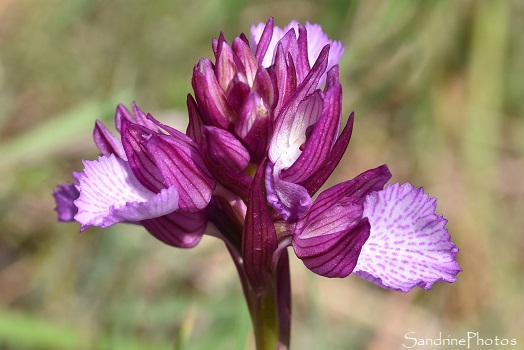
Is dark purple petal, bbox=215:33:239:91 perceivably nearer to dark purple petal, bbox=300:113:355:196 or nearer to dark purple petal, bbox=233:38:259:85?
dark purple petal, bbox=233:38:259:85

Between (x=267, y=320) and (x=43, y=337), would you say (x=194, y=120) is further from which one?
(x=43, y=337)

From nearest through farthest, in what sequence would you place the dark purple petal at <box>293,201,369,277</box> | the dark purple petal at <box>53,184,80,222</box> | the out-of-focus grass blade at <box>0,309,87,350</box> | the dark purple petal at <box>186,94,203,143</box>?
the dark purple petal at <box>293,201,369,277</box>, the dark purple petal at <box>186,94,203,143</box>, the dark purple petal at <box>53,184,80,222</box>, the out-of-focus grass blade at <box>0,309,87,350</box>

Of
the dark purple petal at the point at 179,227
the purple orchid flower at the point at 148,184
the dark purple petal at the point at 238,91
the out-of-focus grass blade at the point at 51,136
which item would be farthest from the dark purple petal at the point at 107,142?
the out-of-focus grass blade at the point at 51,136

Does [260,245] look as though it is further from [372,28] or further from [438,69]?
[438,69]

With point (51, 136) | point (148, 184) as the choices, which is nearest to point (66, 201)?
point (148, 184)

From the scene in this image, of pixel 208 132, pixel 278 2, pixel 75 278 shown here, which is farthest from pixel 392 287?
pixel 278 2

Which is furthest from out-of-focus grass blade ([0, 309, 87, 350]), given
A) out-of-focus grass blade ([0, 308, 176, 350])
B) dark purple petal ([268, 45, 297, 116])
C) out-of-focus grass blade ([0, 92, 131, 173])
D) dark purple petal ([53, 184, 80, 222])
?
dark purple petal ([268, 45, 297, 116])
